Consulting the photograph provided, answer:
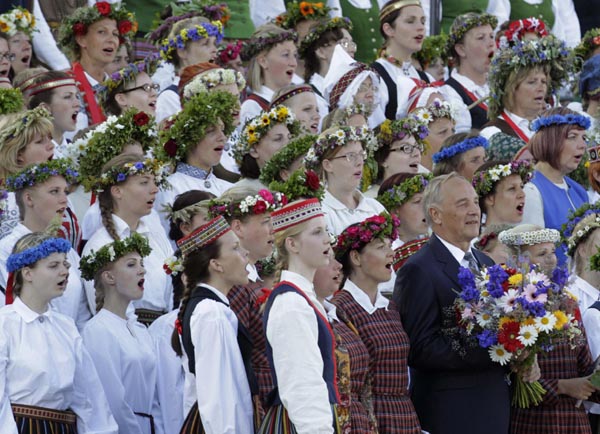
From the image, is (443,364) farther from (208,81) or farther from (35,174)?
(208,81)

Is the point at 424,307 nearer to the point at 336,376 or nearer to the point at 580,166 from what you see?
the point at 336,376

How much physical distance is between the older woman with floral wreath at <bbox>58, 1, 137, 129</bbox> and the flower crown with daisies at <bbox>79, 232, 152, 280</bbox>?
9.23 ft

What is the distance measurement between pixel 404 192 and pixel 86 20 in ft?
11.7

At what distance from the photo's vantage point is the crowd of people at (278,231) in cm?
702

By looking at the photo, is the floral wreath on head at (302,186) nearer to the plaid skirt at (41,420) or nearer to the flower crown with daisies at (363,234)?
the flower crown with daisies at (363,234)

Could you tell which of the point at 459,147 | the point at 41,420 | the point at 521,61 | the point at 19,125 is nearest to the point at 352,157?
the point at 459,147

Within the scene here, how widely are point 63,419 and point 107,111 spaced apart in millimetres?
3916

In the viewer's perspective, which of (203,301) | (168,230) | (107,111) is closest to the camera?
(203,301)

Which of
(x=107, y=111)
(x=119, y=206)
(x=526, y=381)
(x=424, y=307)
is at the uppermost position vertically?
(x=107, y=111)

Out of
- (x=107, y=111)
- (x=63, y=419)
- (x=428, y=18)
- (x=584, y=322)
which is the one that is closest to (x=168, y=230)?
(x=107, y=111)

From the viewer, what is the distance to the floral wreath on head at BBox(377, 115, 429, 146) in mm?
10117

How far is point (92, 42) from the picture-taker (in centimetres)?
1125

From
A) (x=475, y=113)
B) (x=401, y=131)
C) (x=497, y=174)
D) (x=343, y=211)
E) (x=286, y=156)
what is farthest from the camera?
(x=475, y=113)

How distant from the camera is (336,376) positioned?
21.6 ft
